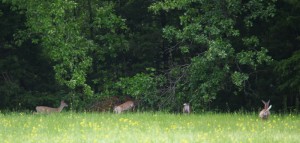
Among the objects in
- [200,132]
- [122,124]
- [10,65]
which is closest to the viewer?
[200,132]

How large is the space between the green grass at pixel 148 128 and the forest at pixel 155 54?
4.59 metres

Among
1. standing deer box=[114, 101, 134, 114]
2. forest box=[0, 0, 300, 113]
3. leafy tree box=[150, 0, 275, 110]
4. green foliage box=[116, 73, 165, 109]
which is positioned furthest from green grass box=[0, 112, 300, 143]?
green foliage box=[116, 73, 165, 109]

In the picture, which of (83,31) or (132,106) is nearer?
(132,106)

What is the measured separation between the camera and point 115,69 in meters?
35.1

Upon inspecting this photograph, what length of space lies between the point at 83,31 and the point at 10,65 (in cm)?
476

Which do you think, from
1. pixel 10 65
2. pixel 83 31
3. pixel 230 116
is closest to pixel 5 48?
pixel 10 65

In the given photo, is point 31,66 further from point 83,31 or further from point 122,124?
point 122,124

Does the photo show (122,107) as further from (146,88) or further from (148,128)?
(148,128)

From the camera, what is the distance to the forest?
25.9 metres

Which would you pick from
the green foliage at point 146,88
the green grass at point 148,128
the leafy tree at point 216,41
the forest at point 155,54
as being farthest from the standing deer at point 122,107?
the leafy tree at point 216,41

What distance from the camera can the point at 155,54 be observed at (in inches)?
1329

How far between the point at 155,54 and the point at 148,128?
16221 millimetres

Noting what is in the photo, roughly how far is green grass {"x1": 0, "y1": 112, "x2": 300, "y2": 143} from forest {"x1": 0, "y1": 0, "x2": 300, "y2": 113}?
4.59 meters

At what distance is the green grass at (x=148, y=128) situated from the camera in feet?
50.2
